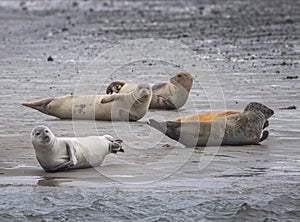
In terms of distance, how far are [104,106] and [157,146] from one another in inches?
60.0

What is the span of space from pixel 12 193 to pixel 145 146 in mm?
2145

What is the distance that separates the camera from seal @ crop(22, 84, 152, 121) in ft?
32.5

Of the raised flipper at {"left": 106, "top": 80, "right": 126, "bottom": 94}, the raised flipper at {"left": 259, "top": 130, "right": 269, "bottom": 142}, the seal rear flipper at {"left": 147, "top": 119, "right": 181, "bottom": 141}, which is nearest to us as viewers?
the seal rear flipper at {"left": 147, "top": 119, "right": 181, "bottom": 141}

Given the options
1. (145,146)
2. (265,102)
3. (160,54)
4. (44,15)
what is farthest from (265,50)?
(44,15)

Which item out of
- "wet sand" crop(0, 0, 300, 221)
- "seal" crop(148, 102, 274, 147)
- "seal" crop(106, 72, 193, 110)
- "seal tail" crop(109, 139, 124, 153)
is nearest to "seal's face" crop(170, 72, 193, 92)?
"seal" crop(106, 72, 193, 110)

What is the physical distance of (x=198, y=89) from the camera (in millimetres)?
12812

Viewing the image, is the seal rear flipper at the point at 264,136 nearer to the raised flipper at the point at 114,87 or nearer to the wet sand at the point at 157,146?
the wet sand at the point at 157,146

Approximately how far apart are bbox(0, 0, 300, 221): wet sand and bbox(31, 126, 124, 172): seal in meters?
0.08

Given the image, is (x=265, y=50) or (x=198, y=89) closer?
(x=198, y=89)

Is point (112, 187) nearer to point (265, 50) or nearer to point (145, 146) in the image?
point (145, 146)

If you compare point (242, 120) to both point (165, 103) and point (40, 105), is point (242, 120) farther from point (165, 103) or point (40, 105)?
point (40, 105)

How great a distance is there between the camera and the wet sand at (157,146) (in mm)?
6445

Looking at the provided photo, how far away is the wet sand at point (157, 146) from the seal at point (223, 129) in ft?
0.37

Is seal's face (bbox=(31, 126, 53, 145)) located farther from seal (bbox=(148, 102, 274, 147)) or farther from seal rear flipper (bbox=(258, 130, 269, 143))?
seal rear flipper (bbox=(258, 130, 269, 143))
